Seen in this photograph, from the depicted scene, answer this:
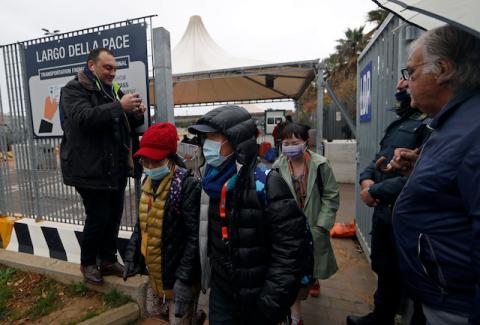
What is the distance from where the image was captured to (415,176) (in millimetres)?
1218

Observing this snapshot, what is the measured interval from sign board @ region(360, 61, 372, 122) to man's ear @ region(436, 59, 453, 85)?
2.64m

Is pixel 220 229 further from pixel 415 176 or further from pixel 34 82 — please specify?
pixel 34 82

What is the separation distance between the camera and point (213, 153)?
1780 millimetres

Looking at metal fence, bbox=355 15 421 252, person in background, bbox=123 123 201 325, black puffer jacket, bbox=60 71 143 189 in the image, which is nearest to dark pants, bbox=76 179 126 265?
black puffer jacket, bbox=60 71 143 189

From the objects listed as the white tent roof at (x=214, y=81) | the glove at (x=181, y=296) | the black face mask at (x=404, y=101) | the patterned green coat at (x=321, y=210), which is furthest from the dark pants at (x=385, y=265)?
the white tent roof at (x=214, y=81)

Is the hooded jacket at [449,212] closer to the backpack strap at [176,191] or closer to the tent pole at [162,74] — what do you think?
the backpack strap at [176,191]

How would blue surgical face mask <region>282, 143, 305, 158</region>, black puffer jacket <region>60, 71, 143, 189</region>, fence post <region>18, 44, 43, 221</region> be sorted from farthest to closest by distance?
fence post <region>18, 44, 43, 221</region> → blue surgical face mask <region>282, 143, 305, 158</region> → black puffer jacket <region>60, 71, 143, 189</region>

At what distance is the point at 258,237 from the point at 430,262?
31.4 inches

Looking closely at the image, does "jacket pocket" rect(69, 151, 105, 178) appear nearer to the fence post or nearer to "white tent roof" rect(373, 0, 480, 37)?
the fence post

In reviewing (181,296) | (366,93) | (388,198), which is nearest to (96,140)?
(181,296)

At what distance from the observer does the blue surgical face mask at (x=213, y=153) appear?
5.82ft

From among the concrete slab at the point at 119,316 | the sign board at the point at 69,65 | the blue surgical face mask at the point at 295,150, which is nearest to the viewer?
the concrete slab at the point at 119,316

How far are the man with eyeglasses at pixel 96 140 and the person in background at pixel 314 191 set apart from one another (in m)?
1.41

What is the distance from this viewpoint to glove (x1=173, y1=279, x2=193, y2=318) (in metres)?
2.06
